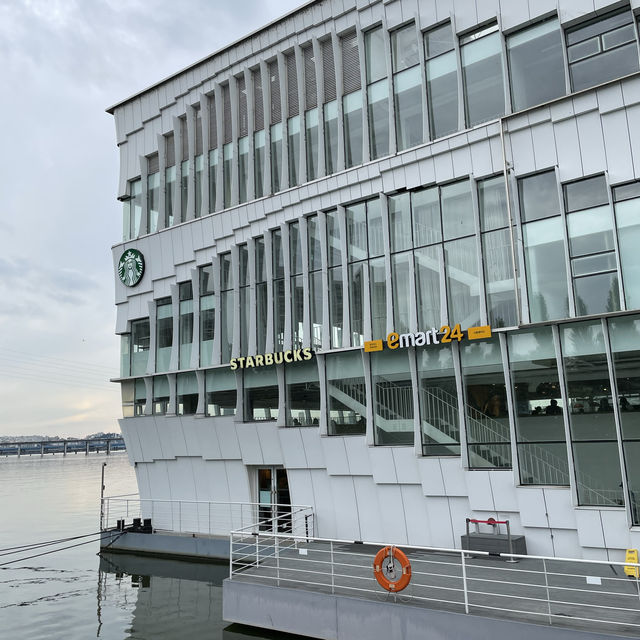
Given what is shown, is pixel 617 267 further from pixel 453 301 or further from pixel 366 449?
pixel 366 449

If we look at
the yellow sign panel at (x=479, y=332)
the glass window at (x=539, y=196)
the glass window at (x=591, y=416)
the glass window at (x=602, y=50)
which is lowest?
the glass window at (x=591, y=416)

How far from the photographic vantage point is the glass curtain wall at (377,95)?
2030 centimetres

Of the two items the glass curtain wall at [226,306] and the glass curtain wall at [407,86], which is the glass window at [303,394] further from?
the glass curtain wall at [407,86]

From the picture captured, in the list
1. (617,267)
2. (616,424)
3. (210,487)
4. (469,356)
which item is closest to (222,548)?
(210,487)

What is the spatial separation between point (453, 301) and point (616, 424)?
5.52 m

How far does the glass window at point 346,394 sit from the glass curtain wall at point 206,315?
5836 mm

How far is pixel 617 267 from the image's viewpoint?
1502 cm

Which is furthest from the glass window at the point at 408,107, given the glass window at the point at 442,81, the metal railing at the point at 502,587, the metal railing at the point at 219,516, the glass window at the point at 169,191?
the metal railing at the point at 219,516

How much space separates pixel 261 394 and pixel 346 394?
385 centimetres

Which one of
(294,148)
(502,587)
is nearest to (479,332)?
(502,587)

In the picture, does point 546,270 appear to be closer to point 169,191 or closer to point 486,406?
point 486,406

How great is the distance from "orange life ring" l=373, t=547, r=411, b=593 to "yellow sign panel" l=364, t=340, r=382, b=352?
24.9 feet

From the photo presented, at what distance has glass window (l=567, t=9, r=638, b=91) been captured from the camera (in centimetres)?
1599

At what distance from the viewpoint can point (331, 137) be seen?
21.7m
